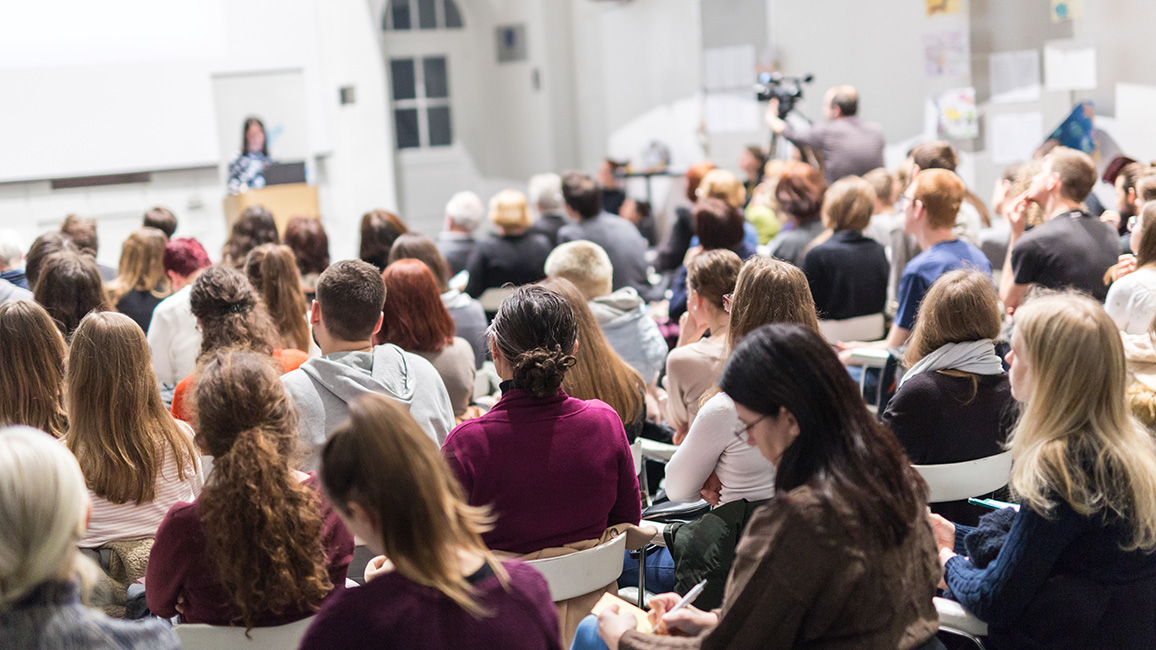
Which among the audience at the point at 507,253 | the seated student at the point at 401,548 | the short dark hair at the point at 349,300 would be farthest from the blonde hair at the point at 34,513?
the audience at the point at 507,253

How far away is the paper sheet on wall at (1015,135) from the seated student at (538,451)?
6.01 m

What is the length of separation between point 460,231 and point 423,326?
2503 mm

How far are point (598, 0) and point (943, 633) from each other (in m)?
9.39

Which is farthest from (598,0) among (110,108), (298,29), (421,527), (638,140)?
(421,527)

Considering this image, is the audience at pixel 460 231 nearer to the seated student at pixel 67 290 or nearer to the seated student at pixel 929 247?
the seated student at pixel 67 290

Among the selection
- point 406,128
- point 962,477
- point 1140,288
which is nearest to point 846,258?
point 1140,288

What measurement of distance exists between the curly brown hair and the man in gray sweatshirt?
715mm

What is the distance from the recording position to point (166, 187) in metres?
9.31

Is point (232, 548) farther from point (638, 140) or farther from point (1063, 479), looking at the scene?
point (638, 140)

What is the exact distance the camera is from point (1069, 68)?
6906 millimetres

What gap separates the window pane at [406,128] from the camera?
36.7ft

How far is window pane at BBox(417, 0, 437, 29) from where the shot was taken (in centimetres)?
1112

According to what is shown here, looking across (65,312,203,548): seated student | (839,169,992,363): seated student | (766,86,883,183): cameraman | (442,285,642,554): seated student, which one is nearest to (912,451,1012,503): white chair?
(442,285,642,554): seated student

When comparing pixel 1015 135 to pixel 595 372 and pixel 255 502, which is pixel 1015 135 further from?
pixel 255 502
